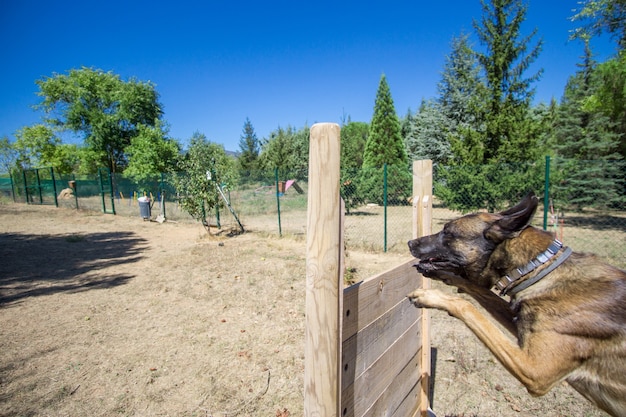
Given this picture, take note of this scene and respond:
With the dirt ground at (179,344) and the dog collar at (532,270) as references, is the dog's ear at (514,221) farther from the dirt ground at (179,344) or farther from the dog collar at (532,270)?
the dirt ground at (179,344)

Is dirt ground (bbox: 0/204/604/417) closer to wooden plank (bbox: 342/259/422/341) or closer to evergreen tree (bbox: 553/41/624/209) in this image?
wooden plank (bbox: 342/259/422/341)

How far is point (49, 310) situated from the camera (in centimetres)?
524

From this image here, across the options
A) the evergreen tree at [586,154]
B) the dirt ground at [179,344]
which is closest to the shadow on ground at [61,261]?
the dirt ground at [179,344]

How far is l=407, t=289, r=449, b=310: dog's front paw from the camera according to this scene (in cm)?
187

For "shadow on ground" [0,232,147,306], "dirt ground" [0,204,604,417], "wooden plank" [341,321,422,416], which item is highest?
"wooden plank" [341,321,422,416]

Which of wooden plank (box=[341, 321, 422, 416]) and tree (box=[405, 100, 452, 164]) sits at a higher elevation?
tree (box=[405, 100, 452, 164])

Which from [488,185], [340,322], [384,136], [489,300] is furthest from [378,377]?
[384,136]

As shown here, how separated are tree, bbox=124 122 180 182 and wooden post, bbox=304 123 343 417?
3004 cm

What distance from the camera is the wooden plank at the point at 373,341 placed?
1.42 m

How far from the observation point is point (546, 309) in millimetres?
1743

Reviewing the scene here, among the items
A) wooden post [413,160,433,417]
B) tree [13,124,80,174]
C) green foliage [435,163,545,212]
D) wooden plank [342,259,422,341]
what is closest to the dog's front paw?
wooden plank [342,259,422,341]

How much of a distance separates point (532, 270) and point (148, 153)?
106ft

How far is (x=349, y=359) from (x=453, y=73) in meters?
23.4

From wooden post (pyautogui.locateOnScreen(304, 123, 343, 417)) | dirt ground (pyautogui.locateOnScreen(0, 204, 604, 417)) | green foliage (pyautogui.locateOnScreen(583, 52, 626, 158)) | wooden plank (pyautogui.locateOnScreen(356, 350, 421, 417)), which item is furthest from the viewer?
green foliage (pyautogui.locateOnScreen(583, 52, 626, 158))
